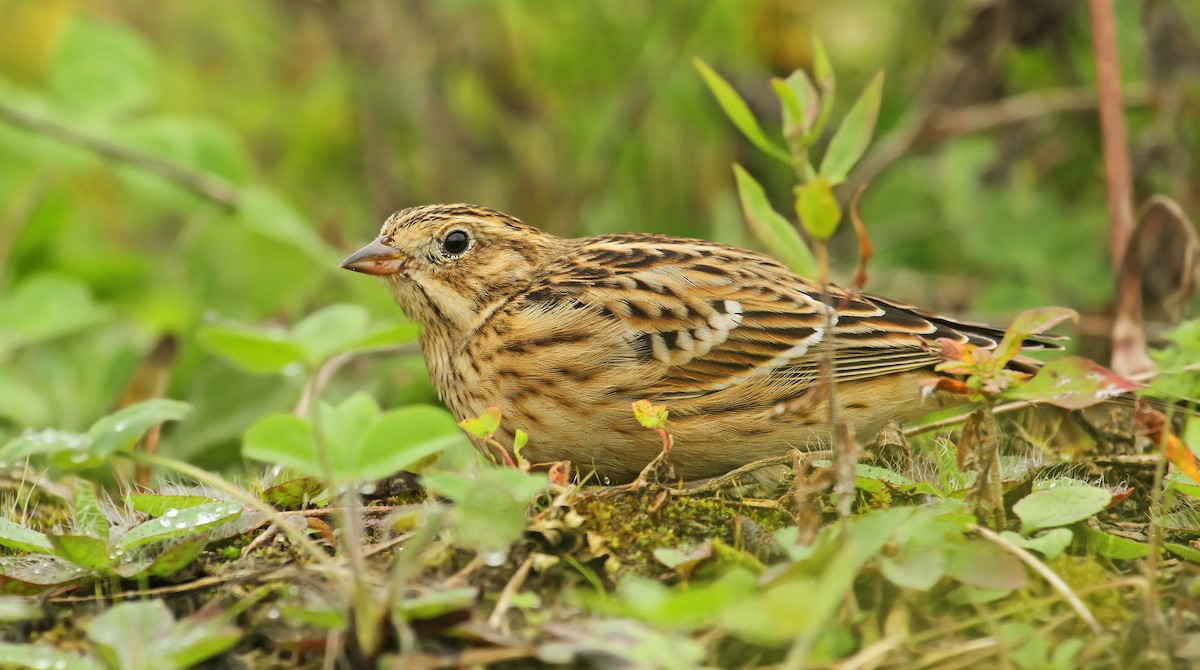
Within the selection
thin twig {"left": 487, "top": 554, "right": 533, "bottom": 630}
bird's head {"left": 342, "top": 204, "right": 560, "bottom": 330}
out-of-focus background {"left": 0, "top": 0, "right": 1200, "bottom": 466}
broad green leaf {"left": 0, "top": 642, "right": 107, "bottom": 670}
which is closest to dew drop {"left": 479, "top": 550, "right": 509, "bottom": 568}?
thin twig {"left": 487, "top": 554, "right": 533, "bottom": 630}

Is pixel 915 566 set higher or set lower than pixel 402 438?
lower

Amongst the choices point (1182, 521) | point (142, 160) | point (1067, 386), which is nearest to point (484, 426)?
point (1067, 386)

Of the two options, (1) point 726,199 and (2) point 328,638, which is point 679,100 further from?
(2) point 328,638

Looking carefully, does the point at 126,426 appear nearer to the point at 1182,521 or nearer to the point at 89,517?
the point at 89,517

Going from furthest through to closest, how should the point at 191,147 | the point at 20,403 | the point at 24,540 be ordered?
the point at 191,147
the point at 20,403
the point at 24,540

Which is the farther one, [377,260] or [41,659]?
[377,260]

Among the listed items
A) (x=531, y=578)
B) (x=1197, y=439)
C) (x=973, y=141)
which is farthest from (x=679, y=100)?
(x=531, y=578)

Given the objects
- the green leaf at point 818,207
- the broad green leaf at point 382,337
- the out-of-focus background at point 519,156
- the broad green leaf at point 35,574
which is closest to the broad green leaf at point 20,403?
the out-of-focus background at point 519,156
